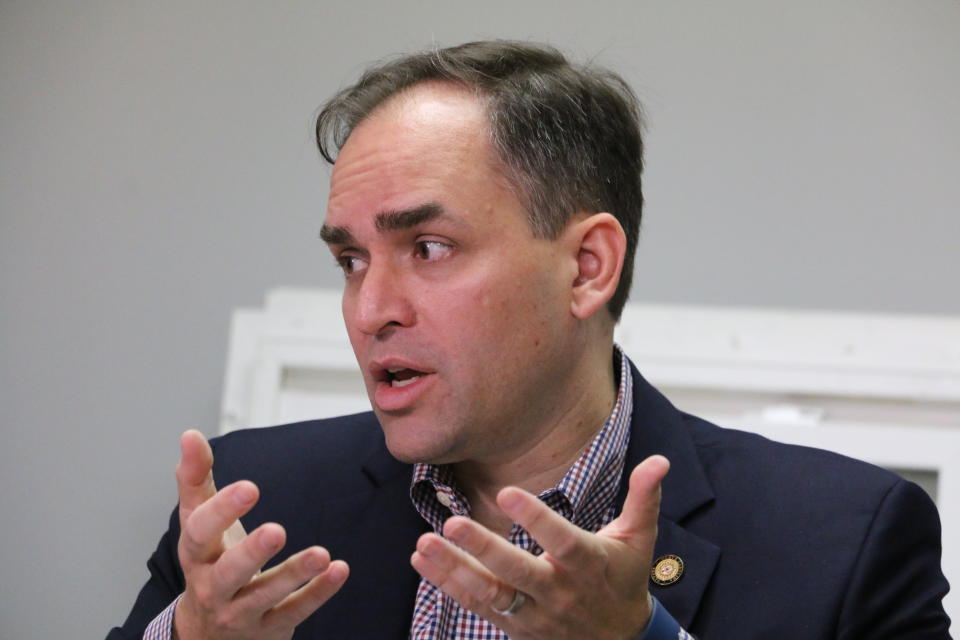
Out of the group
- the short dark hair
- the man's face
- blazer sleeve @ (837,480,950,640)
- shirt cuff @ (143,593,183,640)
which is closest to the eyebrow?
the man's face

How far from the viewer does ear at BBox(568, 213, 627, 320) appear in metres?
1.56

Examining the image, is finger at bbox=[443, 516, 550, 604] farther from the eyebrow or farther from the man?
the eyebrow

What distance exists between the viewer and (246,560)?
112 centimetres

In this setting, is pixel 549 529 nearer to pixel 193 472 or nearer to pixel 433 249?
pixel 193 472

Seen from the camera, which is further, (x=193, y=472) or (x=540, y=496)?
(x=540, y=496)

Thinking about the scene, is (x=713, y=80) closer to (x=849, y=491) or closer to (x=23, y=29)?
(x=849, y=491)

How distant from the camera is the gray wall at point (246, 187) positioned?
2.45 metres

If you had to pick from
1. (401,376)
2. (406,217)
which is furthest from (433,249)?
(401,376)

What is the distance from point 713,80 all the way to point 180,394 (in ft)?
4.10

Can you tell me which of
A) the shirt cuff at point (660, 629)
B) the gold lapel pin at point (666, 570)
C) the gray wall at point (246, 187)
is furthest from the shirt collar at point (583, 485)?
the gray wall at point (246, 187)

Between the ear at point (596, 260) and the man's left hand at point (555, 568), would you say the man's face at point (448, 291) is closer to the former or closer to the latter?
the ear at point (596, 260)

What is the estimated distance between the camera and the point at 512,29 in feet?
8.36

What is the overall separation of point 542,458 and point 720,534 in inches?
9.4

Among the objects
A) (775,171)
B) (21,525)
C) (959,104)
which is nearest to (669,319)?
(775,171)
